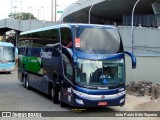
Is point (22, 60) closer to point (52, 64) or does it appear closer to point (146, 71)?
point (146, 71)

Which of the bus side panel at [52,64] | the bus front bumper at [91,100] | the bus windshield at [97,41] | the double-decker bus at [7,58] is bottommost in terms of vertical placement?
the double-decker bus at [7,58]

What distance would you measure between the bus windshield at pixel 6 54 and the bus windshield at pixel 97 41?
76.0 feet

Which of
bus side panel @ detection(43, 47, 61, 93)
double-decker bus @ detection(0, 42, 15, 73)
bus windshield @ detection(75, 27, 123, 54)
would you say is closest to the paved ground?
bus side panel @ detection(43, 47, 61, 93)

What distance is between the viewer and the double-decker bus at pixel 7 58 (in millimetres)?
36875

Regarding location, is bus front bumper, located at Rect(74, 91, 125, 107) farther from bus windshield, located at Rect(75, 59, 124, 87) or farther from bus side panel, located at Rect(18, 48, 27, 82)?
bus side panel, located at Rect(18, 48, 27, 82)

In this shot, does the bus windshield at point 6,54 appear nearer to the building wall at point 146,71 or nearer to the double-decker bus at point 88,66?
the building wall at point 146,71

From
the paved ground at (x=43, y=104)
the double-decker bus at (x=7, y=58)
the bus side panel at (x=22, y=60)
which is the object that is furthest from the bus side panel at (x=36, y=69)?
the double-decker bus at (x=7, y=58)

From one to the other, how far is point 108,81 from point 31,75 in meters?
8.31

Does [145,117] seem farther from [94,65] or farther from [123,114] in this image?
[94,65]

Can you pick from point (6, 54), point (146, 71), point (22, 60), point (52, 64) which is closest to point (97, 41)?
point (52, 64)

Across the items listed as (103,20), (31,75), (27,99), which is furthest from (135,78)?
(103,20)

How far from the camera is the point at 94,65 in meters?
14.3

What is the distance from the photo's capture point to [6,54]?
37750 mm

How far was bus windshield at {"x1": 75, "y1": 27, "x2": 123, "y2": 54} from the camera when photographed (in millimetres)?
14562
